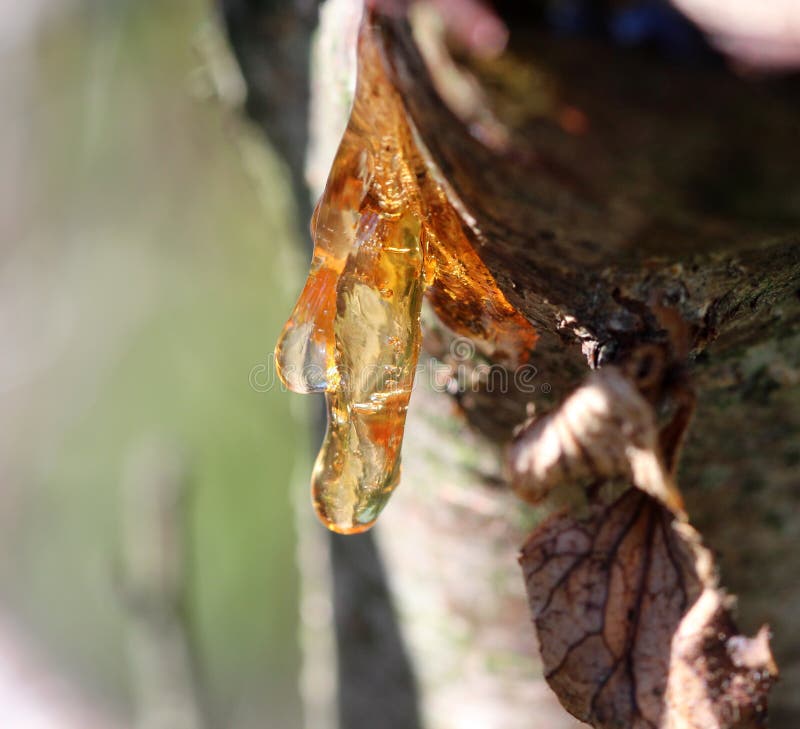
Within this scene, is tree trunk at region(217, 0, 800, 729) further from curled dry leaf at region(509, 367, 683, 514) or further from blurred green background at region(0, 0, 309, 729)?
blurred green background at region(0, 0, 309, 729)

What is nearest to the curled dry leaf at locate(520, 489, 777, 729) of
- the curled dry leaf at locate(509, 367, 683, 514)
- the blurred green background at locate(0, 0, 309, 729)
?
the curled dry leaf at locate(509, 367, 683, 514)

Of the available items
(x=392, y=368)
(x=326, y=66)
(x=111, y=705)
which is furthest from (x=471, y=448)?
(x=111, y=705)

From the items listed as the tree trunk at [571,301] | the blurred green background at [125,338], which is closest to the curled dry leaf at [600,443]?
the tree trunk at [571,301]

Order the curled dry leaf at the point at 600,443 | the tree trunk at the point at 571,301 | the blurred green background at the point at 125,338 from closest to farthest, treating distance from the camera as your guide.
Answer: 1. the tree trunk at the point at 571,301
2. the curled dry leaf at the point at 600,443
3. the blurred green background at the point at 125,338

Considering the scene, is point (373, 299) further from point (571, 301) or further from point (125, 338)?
point (125, 338)

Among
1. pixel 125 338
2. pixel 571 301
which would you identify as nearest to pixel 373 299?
pixel 571 301

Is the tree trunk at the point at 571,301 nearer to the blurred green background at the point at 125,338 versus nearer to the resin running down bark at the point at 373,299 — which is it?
the resin running down bark at the point at 373,299
